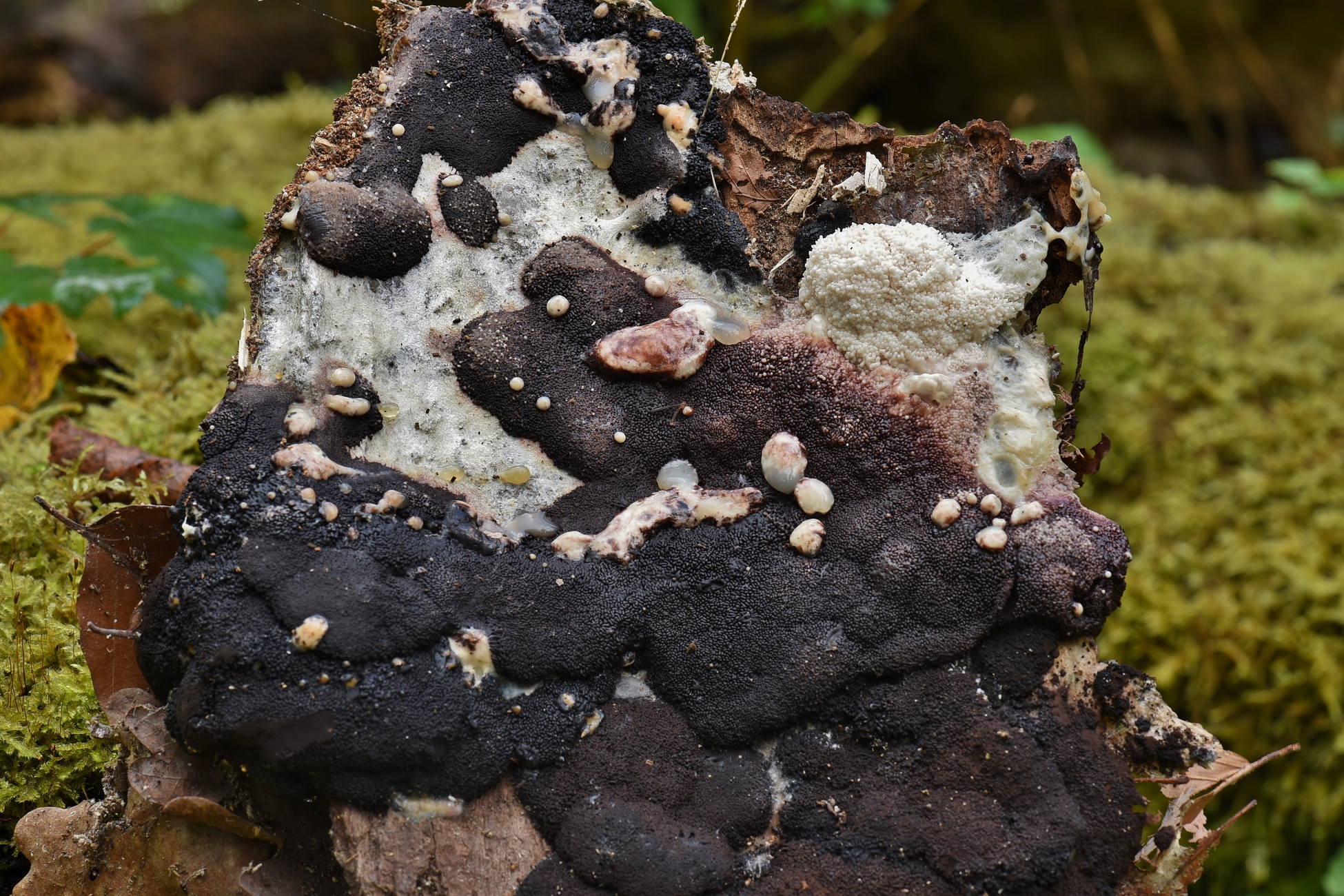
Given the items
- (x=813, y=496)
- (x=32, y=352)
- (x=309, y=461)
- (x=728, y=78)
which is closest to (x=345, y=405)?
(x=309, y=461)

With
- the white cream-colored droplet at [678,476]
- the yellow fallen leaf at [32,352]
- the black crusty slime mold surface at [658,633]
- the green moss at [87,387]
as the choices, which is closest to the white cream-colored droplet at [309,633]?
the black crusty slime mold surface at [658,633]

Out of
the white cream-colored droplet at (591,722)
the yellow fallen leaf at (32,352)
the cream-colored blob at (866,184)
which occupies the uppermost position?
the cream-colored blob at (866,184)

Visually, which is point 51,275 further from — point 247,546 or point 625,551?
point 625,551

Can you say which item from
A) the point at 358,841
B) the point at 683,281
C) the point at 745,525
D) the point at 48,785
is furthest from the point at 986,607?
the point at 48,785

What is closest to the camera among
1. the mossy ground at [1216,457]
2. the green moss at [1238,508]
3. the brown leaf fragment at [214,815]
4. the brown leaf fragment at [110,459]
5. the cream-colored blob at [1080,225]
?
the brown leaf fragment at [214,815]

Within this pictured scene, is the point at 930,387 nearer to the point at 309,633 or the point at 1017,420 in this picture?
the point at 1017,420

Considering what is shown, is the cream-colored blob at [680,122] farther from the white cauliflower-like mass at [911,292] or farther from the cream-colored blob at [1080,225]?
the cream-colored blob at [1080,225]
